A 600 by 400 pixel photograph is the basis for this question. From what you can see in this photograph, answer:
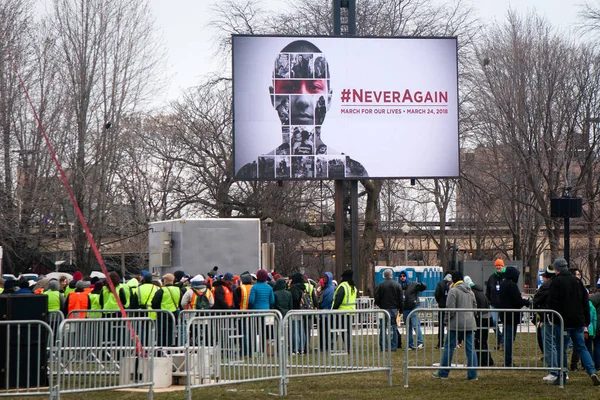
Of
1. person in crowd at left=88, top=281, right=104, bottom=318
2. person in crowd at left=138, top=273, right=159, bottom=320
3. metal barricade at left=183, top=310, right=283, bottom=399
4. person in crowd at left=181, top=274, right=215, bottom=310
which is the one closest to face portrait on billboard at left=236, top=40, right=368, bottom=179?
person in crowd at left=181, top=274, right=215, bottom=310

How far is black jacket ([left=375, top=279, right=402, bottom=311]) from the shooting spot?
64.3 ft

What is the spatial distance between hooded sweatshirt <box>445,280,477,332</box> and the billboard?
11722 mm

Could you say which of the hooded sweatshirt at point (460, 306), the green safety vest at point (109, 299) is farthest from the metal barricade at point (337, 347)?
the green safety vest at point (109, 299)

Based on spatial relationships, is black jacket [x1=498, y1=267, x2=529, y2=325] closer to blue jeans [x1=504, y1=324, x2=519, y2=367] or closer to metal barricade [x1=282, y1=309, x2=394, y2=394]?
blue jeans [x1=504, y1=324, x2=519, y2=367]

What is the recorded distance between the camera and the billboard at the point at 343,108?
26203 millimetres

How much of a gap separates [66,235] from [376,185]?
12.5 m

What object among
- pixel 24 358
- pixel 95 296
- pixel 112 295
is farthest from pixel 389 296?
pixel 24 358

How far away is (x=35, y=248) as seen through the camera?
36.8m

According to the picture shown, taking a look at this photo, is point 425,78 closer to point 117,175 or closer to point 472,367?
point 472,367

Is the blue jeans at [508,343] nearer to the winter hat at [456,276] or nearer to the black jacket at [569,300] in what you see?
the black jacket at [569,300]

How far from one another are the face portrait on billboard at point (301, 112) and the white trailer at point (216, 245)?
148cm

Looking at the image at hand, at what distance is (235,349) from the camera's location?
1285cm

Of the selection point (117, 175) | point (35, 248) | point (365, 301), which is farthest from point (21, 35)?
point (365, 301)

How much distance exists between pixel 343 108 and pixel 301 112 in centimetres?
116
